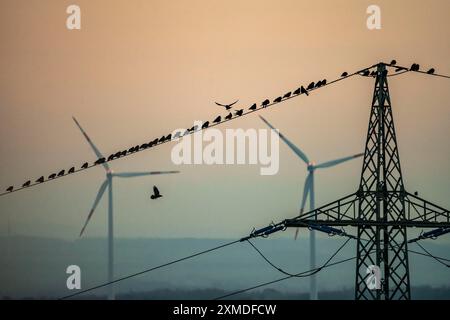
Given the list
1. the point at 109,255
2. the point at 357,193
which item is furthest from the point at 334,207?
the point at 109,255

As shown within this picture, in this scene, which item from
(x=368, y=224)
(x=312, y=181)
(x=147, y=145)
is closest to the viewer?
(x=368, y=224)
